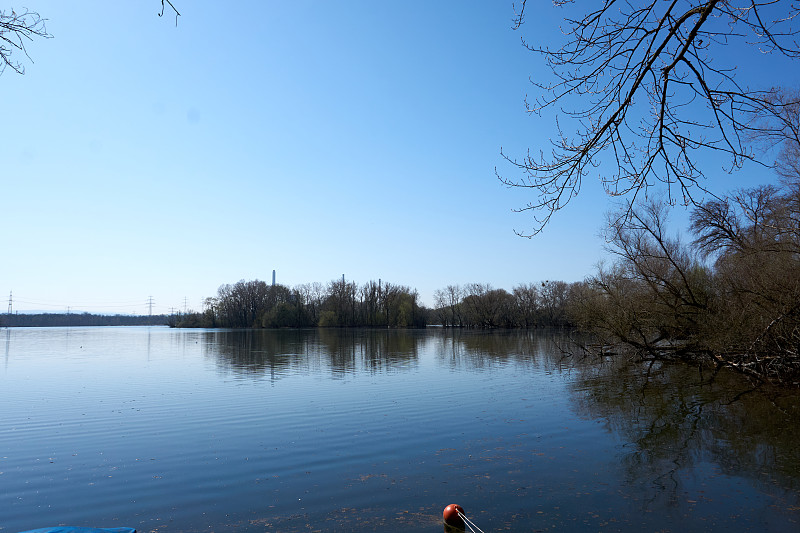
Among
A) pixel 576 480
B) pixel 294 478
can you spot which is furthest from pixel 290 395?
pixel 576 480

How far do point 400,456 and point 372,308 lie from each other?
99730 millimetres

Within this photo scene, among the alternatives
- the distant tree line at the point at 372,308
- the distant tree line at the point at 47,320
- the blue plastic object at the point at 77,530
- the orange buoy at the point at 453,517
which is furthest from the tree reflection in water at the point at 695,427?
the distant tree line at the point at 47,320

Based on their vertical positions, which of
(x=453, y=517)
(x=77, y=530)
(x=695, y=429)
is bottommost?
(x=695, y=429)

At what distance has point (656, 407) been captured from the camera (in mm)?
13133

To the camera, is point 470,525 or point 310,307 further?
point 310,307

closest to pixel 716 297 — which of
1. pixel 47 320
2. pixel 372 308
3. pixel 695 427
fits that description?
pixel 695 427

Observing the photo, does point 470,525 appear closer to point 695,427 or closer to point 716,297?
point 695,427

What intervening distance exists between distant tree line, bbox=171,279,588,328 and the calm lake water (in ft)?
263

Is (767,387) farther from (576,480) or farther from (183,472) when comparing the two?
(183,472)

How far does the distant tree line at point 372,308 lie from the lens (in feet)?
330

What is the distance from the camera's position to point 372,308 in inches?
4259

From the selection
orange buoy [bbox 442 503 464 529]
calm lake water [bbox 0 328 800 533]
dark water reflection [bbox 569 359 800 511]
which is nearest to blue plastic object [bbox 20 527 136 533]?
calm lake water [bbox 0 328 800 533]

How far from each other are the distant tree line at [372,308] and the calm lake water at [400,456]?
263 ft

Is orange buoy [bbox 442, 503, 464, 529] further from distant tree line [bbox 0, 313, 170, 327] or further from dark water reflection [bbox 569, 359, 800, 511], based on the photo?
distant tree line [bbox 0, 313, 170, 327]
